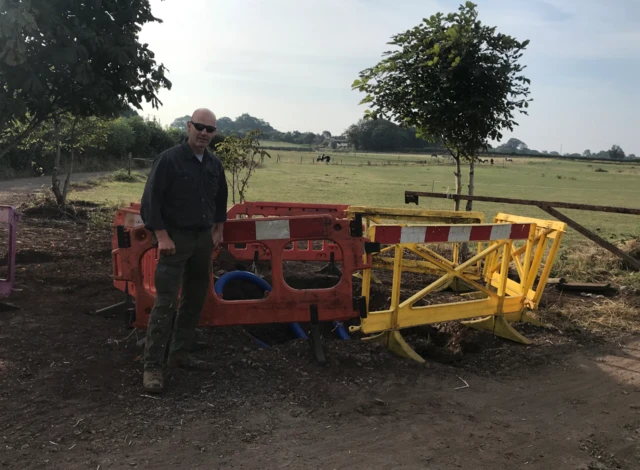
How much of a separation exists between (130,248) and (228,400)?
5.12 feet

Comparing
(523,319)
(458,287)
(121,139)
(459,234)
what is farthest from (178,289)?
(121,139)

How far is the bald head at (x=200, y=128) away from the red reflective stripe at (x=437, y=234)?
227 cm

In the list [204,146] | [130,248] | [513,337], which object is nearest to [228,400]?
[130,248]

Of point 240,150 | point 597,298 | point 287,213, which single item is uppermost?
point 240,150

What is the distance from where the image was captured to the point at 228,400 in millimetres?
3881

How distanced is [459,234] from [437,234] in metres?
0.28

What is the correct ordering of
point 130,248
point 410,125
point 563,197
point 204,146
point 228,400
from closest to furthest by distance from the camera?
point 228,400 → point 204,146 → point 130,248 → point 410,125 → point 563,197

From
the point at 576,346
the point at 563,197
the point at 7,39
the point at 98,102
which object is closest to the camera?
the point at 576,346

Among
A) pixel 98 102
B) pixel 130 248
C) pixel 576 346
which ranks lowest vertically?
pixel 576 346

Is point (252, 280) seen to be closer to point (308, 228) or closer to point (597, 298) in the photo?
point (308, 228)

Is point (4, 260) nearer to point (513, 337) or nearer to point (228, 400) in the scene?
point (228, 400)

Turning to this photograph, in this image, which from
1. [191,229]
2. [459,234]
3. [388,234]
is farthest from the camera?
[459,234]

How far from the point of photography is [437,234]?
518 cm

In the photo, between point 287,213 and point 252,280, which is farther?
point 287,213
